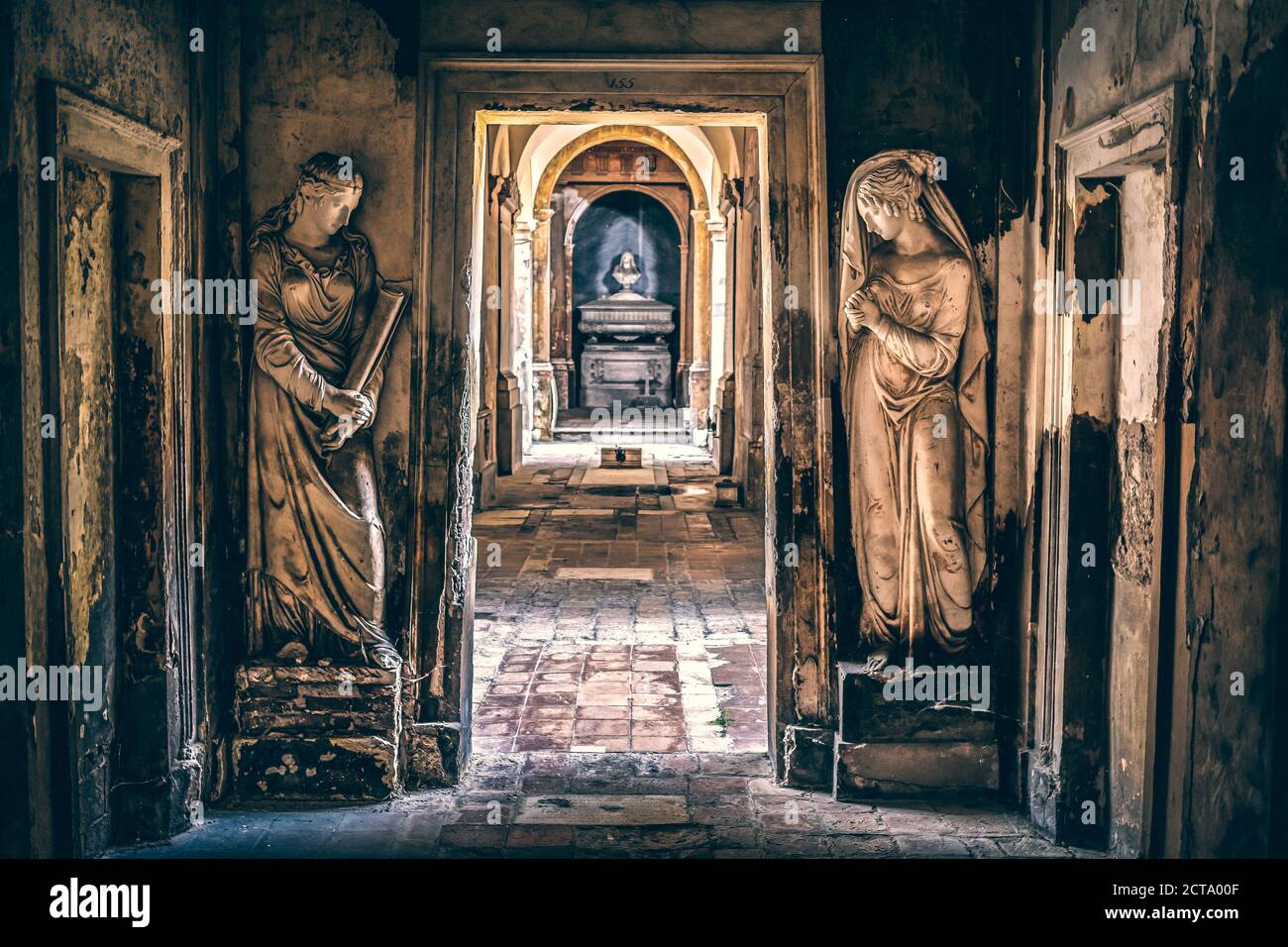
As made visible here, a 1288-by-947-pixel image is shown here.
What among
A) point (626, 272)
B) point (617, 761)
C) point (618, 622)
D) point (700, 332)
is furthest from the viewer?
point (626, 272)

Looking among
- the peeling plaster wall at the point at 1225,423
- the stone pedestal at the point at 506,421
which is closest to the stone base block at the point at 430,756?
the peeling plaster wall at the point at 1225,423

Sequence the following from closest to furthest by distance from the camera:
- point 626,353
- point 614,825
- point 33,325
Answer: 1. point 33,325
2. point 614,825
3. point 626,353

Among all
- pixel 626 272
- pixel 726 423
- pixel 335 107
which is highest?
pixel 626 272

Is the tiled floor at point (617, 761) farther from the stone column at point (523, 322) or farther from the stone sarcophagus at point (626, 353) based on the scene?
Answer: the stone sarcophagus at point (626, 353)

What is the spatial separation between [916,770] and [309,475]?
2570mm

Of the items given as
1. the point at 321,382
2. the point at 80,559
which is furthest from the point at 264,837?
the point at 321,382

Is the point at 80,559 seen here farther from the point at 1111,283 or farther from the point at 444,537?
the point at 1111,283

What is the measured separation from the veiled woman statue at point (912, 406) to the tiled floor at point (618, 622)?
45.6 inches

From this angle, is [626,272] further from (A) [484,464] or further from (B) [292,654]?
(B) [292,654]

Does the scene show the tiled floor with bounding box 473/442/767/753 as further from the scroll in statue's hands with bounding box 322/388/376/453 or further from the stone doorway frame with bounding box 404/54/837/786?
the scroll in statue's hands with bounding box 322/388/376/453

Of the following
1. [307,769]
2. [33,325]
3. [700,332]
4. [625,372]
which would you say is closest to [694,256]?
[700,332]

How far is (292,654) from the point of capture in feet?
17.5

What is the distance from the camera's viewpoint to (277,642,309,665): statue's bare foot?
209 inches
